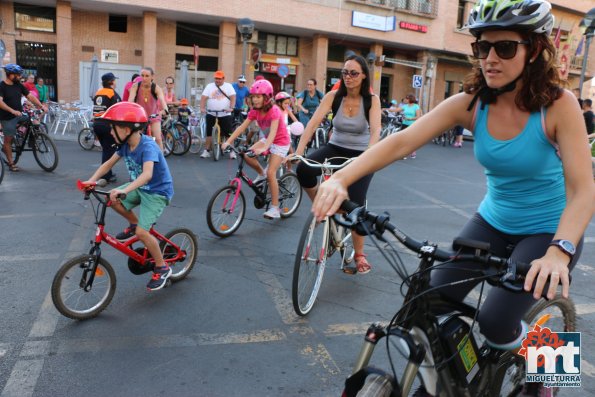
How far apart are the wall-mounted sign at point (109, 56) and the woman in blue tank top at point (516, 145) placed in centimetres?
2527

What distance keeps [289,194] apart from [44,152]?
5264 mm

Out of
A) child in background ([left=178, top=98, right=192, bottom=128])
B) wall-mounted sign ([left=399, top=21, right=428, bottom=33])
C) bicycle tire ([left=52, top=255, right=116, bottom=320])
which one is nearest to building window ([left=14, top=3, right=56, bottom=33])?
child in background ([left=178, top=98, right=192, bottom=128])

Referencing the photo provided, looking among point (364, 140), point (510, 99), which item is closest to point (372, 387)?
point (510, 99)

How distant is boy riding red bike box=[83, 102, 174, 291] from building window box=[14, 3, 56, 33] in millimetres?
22749

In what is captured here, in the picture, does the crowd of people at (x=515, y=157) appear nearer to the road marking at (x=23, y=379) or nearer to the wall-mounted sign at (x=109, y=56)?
the road marking at (x=23, y=379)

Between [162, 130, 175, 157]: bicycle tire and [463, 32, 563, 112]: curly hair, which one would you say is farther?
[162, 130, 175, 157]: bicycle tire

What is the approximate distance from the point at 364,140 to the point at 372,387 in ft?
11.9

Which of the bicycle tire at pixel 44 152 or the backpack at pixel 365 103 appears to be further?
the bicycle tire at pixel 44 152

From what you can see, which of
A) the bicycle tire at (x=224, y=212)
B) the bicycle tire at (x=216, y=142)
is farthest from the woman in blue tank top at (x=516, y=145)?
the bicycle tire at (x=216, y=142)

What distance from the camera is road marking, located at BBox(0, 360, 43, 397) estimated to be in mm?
2902

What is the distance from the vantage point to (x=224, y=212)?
6203 mm

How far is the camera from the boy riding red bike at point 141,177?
13.4 ft

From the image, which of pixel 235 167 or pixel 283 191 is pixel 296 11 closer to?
pixel 235 167

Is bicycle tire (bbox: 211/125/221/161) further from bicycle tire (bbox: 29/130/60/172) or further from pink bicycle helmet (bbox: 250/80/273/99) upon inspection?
pink bicycle helmet (bbox: 250/80/273/99)
